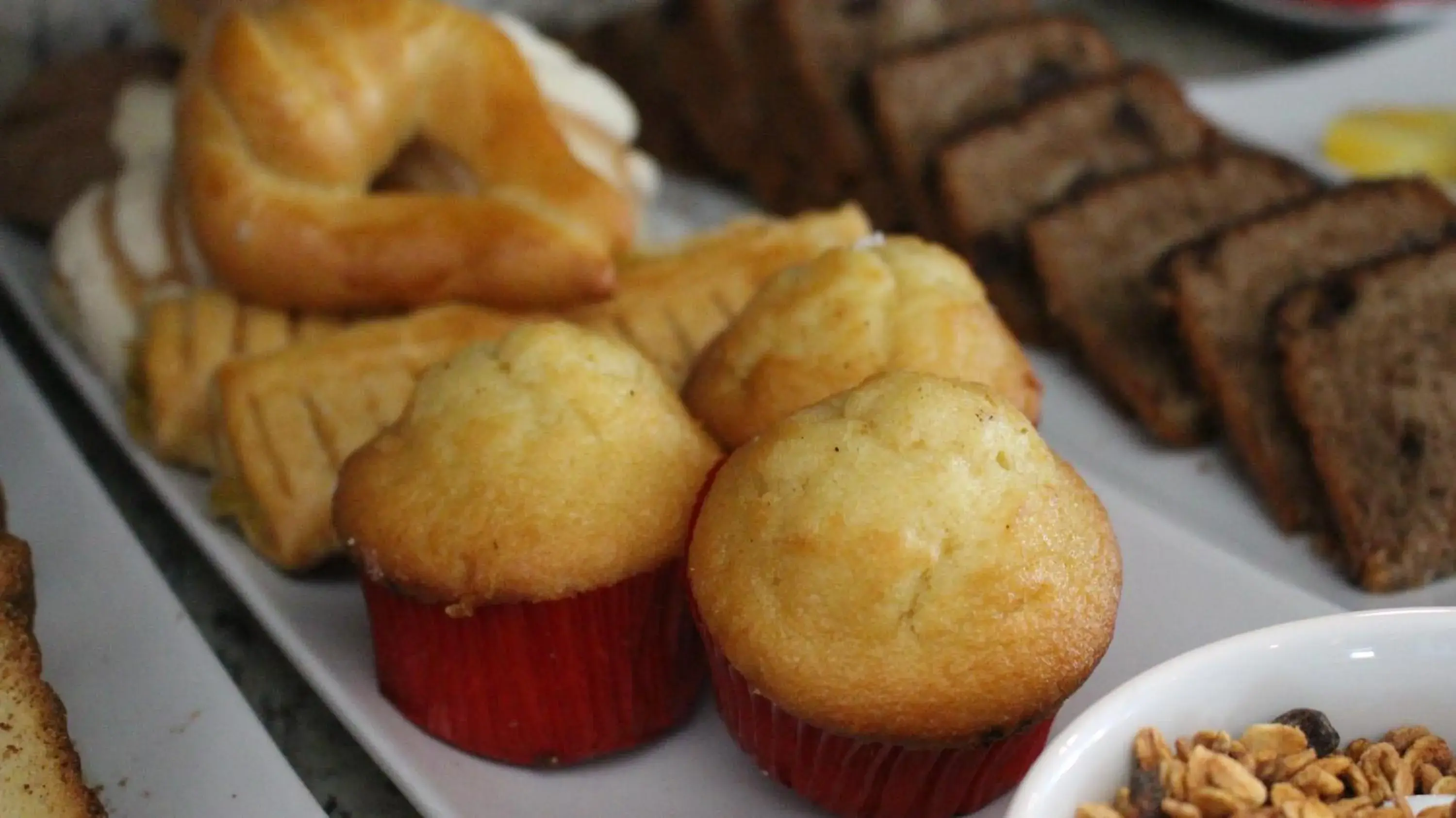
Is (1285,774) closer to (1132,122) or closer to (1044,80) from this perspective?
(1132,122)

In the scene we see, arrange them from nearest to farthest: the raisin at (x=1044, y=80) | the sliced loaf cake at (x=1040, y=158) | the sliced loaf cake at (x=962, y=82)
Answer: the sliced loaf cake at (x=1040, y=158)
the sliced loaf cake at (x=962, y=82)
the raisin at (x=1044, y=80)

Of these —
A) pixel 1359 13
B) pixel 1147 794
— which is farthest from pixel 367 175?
pixel 1359 13

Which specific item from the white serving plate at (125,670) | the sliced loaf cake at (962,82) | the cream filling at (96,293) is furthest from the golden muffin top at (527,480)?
the sliced loaf cake at (962,82)

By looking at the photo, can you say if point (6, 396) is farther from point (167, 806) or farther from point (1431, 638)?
point (1431, 638)

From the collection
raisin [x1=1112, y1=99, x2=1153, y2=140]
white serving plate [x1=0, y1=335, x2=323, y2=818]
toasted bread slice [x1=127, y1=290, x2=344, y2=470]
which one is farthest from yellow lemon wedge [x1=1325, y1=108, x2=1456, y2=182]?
white serving plate [x1=0, y1=335, x2=323, y2=818]

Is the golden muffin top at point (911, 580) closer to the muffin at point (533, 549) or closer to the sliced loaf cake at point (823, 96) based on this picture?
the muffin at point (533, 549)

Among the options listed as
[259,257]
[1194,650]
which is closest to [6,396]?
[259,257]
